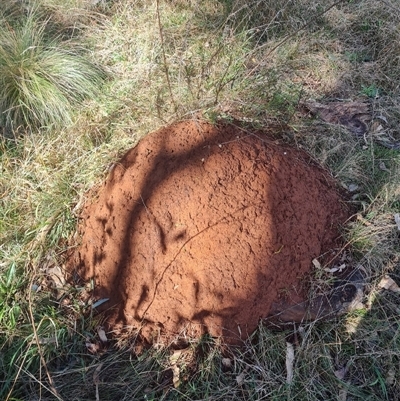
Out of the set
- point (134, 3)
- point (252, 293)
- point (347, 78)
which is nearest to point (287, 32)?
point (347, 78)

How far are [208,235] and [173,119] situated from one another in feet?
2.67

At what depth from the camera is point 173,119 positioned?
8.23ft

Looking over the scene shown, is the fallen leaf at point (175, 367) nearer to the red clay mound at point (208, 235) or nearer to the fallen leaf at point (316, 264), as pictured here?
the red clay mound at point (208, 235)

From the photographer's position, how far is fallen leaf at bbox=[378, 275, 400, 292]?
2.21m

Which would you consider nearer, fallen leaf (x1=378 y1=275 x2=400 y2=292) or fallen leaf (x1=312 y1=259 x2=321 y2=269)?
fallen leaf (x1=312 y1=259 x2=321 y2=269)

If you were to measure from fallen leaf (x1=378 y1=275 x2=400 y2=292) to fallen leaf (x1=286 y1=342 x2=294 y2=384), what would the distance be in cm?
A: 58

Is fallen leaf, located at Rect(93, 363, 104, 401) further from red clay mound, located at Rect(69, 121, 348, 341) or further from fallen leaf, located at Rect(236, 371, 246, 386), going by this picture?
fallen leaf, located at Rect(236, 371, 246, 386)

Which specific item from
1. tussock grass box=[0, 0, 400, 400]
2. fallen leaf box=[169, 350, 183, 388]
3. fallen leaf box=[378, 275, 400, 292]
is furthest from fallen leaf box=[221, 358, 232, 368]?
fallen leaf box=[378, 275, 400, 292]

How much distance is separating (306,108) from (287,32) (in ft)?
3.48

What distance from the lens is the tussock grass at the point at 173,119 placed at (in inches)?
78.2

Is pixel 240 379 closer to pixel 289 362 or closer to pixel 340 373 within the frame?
pixel 289 362

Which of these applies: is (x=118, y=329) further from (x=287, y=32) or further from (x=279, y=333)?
(x=287, y=32)

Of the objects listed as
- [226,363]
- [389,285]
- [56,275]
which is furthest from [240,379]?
[56,275]

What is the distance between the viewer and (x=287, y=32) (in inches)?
149
